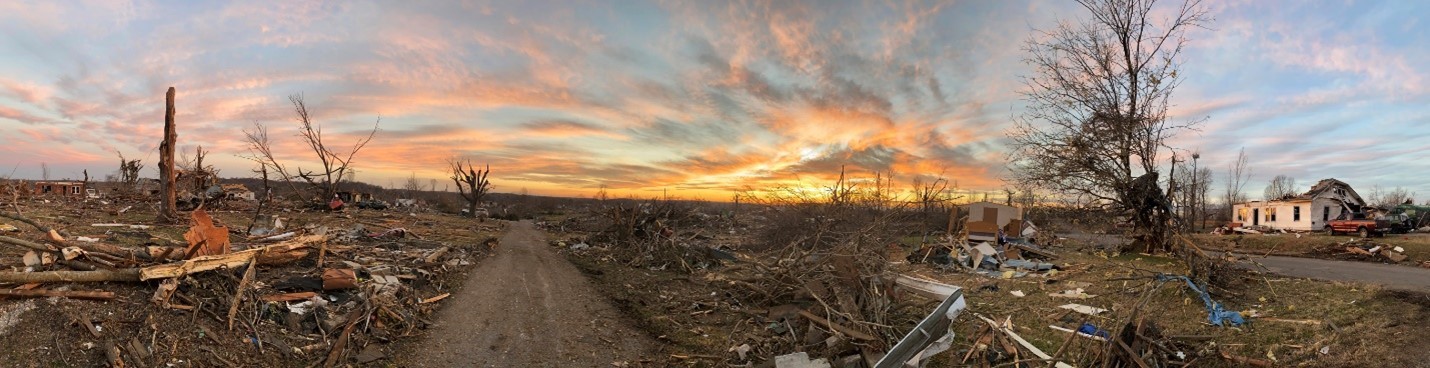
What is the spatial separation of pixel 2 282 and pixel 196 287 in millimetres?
1435

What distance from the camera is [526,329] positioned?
7809 mm

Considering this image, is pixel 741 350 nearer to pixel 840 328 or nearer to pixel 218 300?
pixel 840 328

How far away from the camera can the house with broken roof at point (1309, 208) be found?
30688mm

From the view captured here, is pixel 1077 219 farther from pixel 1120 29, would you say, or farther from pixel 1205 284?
pixel 1205 284

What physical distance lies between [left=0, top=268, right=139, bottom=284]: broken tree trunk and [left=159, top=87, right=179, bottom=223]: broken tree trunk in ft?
41.6

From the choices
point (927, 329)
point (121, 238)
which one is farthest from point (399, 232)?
point (927, 329)

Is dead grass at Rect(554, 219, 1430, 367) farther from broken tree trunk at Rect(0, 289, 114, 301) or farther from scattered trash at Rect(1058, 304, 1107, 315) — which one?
broken tree trunk at Rect(0, 289, 114, 301)

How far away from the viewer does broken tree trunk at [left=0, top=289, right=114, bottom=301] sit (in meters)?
5.66

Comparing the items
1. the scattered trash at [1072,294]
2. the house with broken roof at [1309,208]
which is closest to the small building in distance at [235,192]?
the scattered trash at [1072,294]

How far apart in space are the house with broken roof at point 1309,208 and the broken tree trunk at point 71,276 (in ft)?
146

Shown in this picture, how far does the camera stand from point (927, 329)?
629cm

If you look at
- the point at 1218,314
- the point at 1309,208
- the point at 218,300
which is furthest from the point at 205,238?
the point at 1309,208

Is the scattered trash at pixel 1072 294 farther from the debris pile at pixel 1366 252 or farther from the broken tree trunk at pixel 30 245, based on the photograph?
the broken tree trunk at pixel 30 245

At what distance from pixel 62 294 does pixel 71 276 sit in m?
0.30
